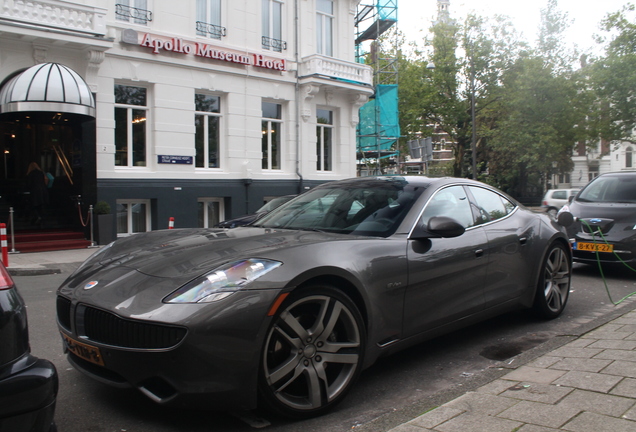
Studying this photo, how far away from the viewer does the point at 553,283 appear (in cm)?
538

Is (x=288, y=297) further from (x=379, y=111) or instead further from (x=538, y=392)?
(x=379, y=111)

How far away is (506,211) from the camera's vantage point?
16.6 ft

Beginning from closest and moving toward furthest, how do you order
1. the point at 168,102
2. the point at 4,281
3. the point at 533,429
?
the point at 4,281 → the point at 533,429 → the point at 168,102

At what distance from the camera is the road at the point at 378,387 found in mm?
2977

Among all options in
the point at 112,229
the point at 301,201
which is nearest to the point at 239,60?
the point at 112,229

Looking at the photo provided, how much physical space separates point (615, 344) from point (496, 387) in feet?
4.85

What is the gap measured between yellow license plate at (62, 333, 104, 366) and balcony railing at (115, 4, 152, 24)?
1473 cm

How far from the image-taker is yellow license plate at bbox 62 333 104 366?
2850 millimetres

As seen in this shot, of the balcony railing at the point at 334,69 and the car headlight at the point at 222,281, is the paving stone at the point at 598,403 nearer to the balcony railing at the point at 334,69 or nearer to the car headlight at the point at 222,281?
the car headlight at the point at 222,281

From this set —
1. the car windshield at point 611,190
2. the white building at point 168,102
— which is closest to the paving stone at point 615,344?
the car windshield at point 611,190

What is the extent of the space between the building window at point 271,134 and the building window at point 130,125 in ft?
14.8

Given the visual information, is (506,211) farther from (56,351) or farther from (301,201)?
(56,351)

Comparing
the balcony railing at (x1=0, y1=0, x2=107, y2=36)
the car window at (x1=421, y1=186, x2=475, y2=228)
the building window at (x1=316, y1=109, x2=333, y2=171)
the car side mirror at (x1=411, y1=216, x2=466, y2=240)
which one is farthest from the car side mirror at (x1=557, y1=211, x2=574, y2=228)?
the building window at (x1=316, y1=109, x2=333, y2=171)

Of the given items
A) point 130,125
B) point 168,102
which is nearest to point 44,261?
point 130,125
